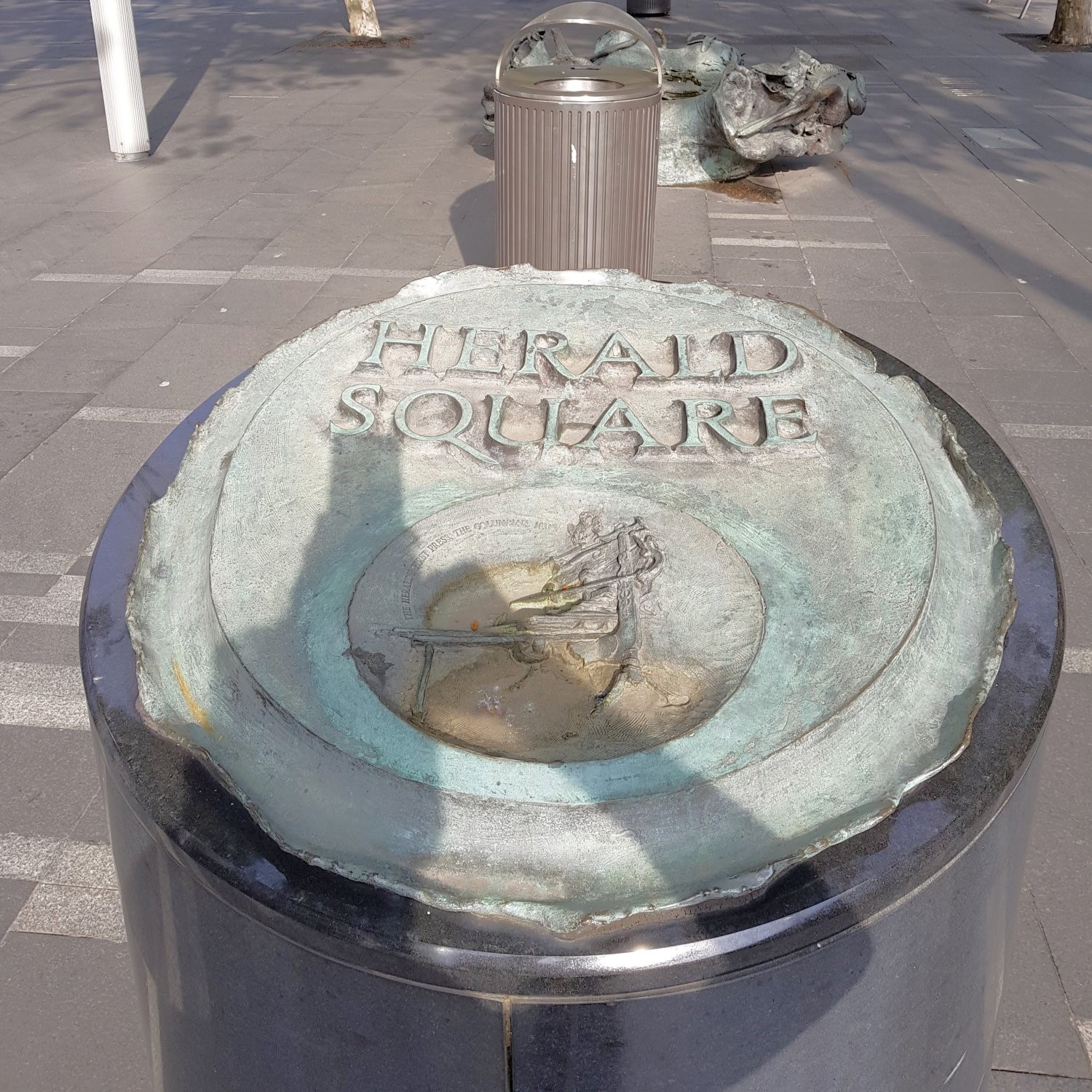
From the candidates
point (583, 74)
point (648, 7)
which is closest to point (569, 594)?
point (583, 74)

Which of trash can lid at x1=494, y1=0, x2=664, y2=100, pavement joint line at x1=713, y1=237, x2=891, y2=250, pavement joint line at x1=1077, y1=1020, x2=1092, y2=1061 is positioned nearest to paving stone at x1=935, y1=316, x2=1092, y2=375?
pavement joint line at x1=713, y1=237, x2=891, y2=250

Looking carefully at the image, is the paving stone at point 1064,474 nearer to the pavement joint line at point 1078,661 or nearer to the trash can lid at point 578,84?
the pavement joint line at point 1078,661

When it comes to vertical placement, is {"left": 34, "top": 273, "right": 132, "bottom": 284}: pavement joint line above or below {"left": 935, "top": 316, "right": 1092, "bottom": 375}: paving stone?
below

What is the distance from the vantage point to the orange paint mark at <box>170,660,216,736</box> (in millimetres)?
1676

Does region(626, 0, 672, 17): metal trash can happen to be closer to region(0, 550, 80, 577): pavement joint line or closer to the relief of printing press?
region(0, 550, 80, 577): pavement joint line

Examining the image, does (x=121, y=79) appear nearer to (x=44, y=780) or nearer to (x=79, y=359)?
(x=79, y=359)

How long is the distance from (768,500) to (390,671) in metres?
0.76

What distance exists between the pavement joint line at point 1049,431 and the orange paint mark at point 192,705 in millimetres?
4133

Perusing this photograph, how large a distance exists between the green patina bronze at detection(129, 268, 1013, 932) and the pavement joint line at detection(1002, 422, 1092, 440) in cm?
292

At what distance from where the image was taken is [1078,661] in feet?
11.6

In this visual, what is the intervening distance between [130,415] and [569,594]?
12.5ft

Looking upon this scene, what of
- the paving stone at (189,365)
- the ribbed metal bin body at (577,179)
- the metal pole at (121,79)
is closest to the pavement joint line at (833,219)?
the ribbed metal bin body at (577,179)

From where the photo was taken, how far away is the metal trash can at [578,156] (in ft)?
16.2

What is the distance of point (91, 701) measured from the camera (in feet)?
6.42
